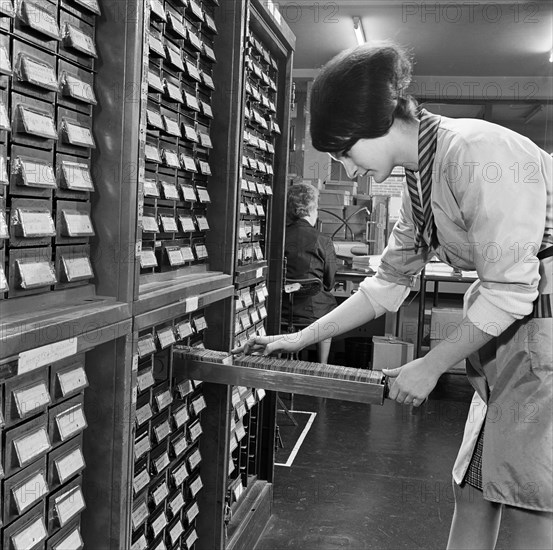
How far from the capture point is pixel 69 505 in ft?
4.23

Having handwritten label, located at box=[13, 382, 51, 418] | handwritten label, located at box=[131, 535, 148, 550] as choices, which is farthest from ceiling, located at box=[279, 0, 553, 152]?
handwritten label, located at box=[13, 382, 51, 418]

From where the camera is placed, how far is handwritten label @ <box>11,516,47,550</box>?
3.67ft

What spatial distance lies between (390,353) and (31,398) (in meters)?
4.36

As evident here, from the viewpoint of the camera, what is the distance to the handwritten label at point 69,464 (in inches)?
48.8

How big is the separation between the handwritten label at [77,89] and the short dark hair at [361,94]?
0.47m

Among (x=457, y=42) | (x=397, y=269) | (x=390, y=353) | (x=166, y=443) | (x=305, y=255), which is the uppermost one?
(x=457, y=42)

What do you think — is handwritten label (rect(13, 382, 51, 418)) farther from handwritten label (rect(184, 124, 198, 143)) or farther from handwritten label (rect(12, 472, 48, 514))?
handwritten label (rect(184, 124, 198, 143))

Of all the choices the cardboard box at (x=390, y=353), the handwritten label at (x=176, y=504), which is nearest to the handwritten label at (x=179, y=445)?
the handwritten label at (x=176, y=504)

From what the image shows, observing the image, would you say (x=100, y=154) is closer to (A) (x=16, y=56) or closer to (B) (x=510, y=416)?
(A) (x=16, y=56)

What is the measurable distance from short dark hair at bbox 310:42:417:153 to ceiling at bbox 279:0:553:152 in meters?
5.17

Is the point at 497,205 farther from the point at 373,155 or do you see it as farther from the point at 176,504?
the point at 176,504

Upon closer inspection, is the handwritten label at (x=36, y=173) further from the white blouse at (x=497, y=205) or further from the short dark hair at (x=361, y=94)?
the white blouse at (x=497, y=205)

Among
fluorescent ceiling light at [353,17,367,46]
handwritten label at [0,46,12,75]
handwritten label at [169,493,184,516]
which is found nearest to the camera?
handwritten label at [0,46,12,75]

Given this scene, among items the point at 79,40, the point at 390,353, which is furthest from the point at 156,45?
the point at 390,353
